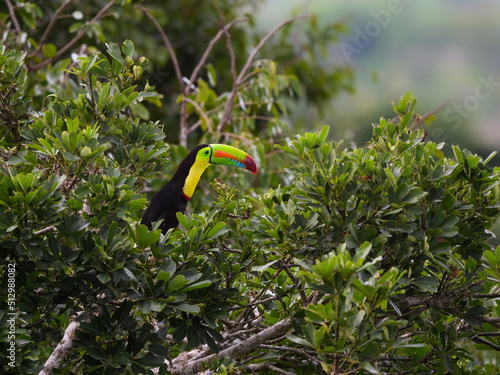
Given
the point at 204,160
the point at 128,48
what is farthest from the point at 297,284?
the point at 204,160

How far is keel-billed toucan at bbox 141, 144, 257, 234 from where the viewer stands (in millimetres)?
2979

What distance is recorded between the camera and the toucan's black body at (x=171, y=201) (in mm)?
2990

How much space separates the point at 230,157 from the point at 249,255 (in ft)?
3.42

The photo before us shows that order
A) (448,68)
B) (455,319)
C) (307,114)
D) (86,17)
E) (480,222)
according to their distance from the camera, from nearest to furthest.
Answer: (480,222), (455,319), (86,17), (307,114), (448,68)

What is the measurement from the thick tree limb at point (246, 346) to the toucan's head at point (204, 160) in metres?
1.06

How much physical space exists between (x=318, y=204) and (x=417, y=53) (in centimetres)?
1248

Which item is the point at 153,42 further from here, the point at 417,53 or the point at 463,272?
the point at 417,53

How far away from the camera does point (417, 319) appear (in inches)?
77.7

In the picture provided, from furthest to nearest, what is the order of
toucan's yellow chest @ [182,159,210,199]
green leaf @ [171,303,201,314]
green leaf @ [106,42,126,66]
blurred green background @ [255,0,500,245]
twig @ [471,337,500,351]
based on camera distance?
1. blurred green background @ [255,0,500,245]
2. toucan's yellow chest @ [182,159,210,199]
3. green leaf @ [106,42,126,66]
4. twig @ [471,337,500,351]
5. green leaf @ [171,303,201,314]

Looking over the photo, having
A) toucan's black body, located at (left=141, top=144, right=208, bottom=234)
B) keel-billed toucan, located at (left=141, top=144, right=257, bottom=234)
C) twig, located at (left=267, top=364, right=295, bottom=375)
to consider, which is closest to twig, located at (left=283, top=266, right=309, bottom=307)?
twig, located at (left=267, top=364, right=295, bottom=375)

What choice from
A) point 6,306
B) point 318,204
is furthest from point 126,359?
point 318,204

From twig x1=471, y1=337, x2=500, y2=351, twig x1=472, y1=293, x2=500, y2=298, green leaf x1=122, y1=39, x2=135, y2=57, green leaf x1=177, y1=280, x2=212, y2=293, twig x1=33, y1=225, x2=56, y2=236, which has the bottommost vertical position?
twig x1=33, y1=225, x2=56, y2=236

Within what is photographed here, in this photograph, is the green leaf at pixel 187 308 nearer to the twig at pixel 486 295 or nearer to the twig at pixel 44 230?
the twig at pixel 44 230

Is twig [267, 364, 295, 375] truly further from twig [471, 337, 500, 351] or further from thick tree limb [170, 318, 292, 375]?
twig [471, 337, 500, 351]
